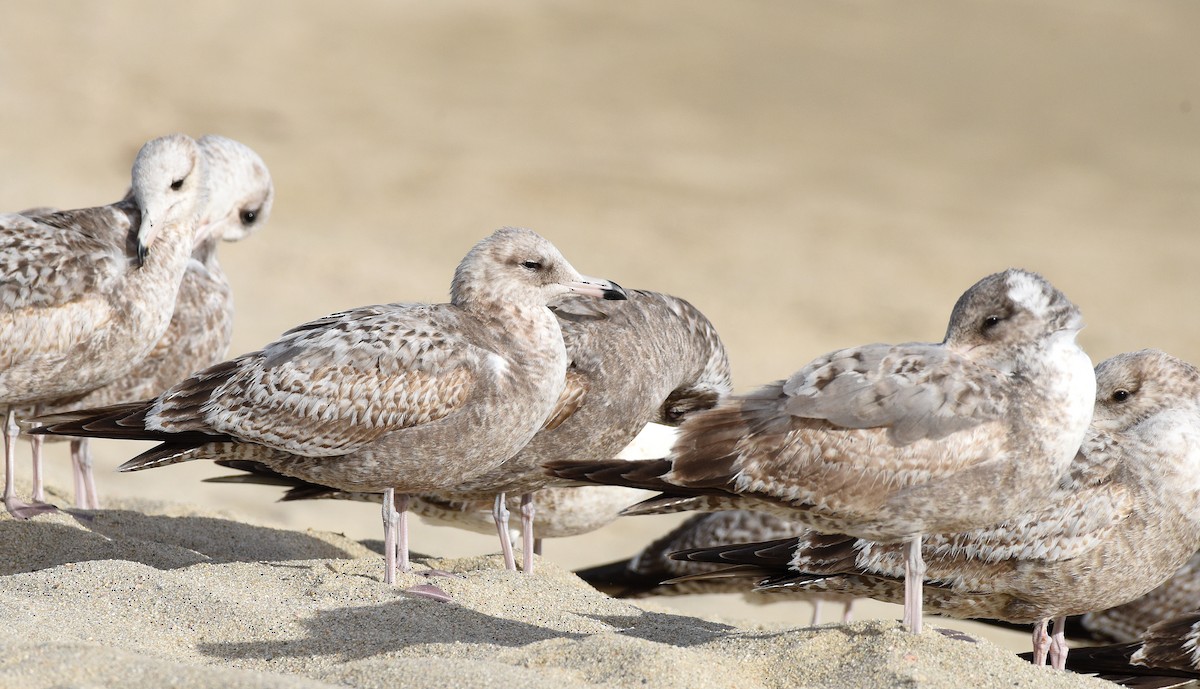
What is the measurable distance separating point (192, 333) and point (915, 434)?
471 centimetres

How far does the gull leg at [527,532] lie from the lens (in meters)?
6.91

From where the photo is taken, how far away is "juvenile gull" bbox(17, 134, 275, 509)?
8.04 meters

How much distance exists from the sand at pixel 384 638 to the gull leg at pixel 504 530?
0.54 m

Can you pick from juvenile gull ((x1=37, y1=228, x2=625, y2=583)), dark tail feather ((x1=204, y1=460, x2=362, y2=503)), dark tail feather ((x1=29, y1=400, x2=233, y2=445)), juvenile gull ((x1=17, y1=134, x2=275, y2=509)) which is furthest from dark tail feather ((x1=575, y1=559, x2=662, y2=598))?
dark tail feather ((x1=29, y1=400, x2=233, y2=445))

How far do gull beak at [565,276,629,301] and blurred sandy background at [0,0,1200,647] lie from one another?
166 inches

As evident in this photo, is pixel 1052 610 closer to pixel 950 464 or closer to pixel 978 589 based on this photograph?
pixel 978 589

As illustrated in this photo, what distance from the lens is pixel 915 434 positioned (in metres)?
4.96

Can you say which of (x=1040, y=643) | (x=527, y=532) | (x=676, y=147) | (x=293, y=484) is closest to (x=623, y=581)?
(x=527, y=532)

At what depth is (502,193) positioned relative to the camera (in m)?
21.5

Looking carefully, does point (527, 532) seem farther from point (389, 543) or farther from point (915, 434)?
point (915, 434)

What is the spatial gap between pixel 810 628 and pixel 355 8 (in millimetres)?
27560

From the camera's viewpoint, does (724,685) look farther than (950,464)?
No

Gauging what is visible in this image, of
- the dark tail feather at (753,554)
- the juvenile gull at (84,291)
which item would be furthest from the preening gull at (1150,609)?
the juvenile gull at (84,291)

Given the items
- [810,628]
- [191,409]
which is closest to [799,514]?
[810,628]
